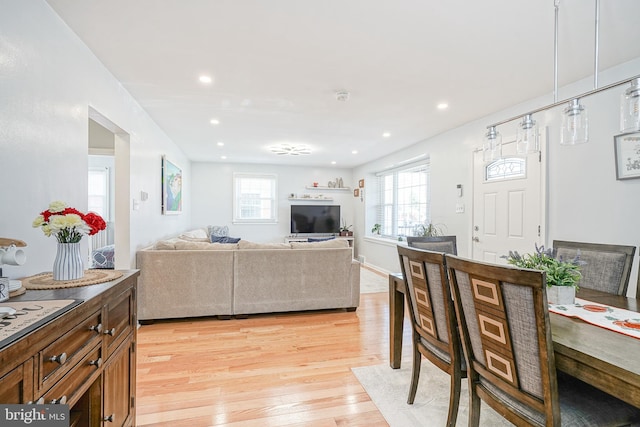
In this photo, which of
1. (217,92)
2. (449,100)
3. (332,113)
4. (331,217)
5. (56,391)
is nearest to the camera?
(56,391)

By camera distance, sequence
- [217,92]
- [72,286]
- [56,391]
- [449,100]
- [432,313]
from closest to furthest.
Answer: [56,391] → [72,286] → [432,313] → [217,92] → [449,100]

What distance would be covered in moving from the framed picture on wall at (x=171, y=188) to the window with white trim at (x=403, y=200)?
4043 mm

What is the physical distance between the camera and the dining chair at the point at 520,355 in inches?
43.7

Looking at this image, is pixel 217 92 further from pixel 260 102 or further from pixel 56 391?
pixel 56 391

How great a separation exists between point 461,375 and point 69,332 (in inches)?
69.0

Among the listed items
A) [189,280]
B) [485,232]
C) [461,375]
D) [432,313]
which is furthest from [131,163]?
[485,232]

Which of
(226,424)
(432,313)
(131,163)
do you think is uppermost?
(131,163)

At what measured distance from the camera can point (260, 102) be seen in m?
3.39

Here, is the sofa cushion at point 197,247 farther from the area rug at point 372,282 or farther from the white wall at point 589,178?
the white wall at point 589,178

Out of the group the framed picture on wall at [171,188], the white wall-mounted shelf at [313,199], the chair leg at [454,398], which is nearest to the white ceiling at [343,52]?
the framed picture on wall at [171,188]

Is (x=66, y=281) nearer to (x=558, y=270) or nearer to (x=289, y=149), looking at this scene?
(x=558, y=270)

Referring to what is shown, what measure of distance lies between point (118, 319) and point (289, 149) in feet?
15.4

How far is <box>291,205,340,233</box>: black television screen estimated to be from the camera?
7.63 meters

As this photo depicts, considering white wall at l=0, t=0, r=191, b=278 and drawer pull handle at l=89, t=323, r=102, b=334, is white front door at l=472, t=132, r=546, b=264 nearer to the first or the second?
drawer pull handle at l=89, t=323, r=102, b=334
